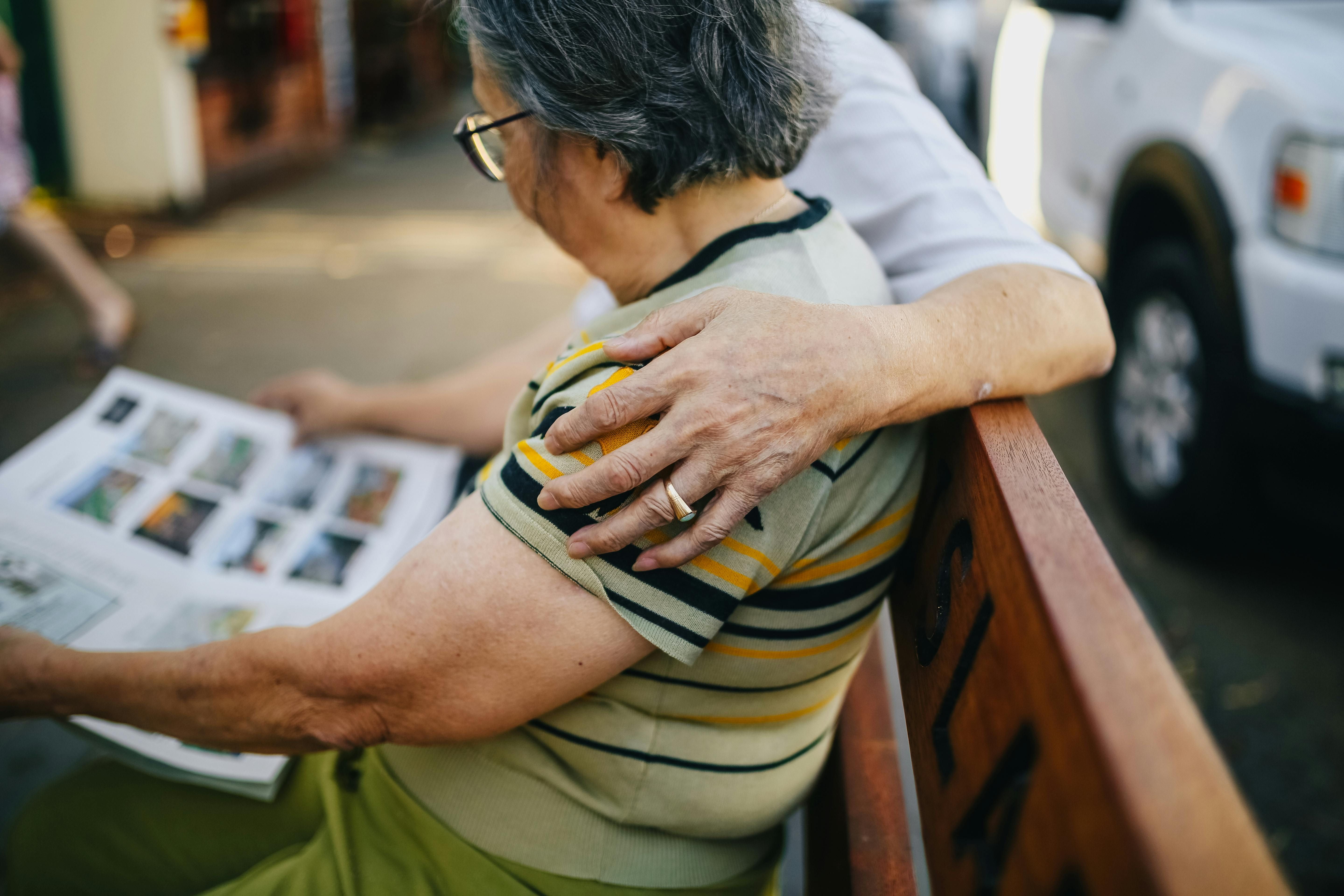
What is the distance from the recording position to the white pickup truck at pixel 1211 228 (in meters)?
2.54

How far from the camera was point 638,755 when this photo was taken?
3.54ft

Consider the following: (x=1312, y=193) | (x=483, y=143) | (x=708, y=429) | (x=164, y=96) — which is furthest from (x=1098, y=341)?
(x=164, y=96)

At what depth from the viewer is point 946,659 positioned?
95 centimetres

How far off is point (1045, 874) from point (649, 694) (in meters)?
0.49

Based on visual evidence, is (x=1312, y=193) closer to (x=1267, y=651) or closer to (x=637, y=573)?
(x=1267, y=651)

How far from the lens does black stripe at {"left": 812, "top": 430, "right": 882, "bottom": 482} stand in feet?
3.19

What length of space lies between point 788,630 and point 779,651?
0.09 ft

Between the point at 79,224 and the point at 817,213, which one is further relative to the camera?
the point at 79,224

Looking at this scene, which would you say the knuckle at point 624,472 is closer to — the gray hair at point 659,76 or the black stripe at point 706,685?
the black stripe at point 706,685

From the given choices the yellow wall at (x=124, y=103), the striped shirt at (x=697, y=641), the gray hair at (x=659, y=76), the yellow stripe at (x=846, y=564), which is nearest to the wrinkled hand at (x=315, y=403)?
the striped shirt at (x=697, y=641)

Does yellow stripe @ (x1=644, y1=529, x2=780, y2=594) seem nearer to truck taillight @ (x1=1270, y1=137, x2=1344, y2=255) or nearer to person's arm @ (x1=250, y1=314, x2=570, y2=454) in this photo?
person's arm @ (x1=250, y1=314, x2=570, y2=454)

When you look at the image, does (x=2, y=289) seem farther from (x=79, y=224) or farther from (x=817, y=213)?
(x=817, y=213)

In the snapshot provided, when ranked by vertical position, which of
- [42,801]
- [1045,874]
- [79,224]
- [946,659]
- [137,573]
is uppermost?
[1045,874]

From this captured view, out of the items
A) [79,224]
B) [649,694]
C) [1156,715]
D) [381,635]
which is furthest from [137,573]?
[79,224]
